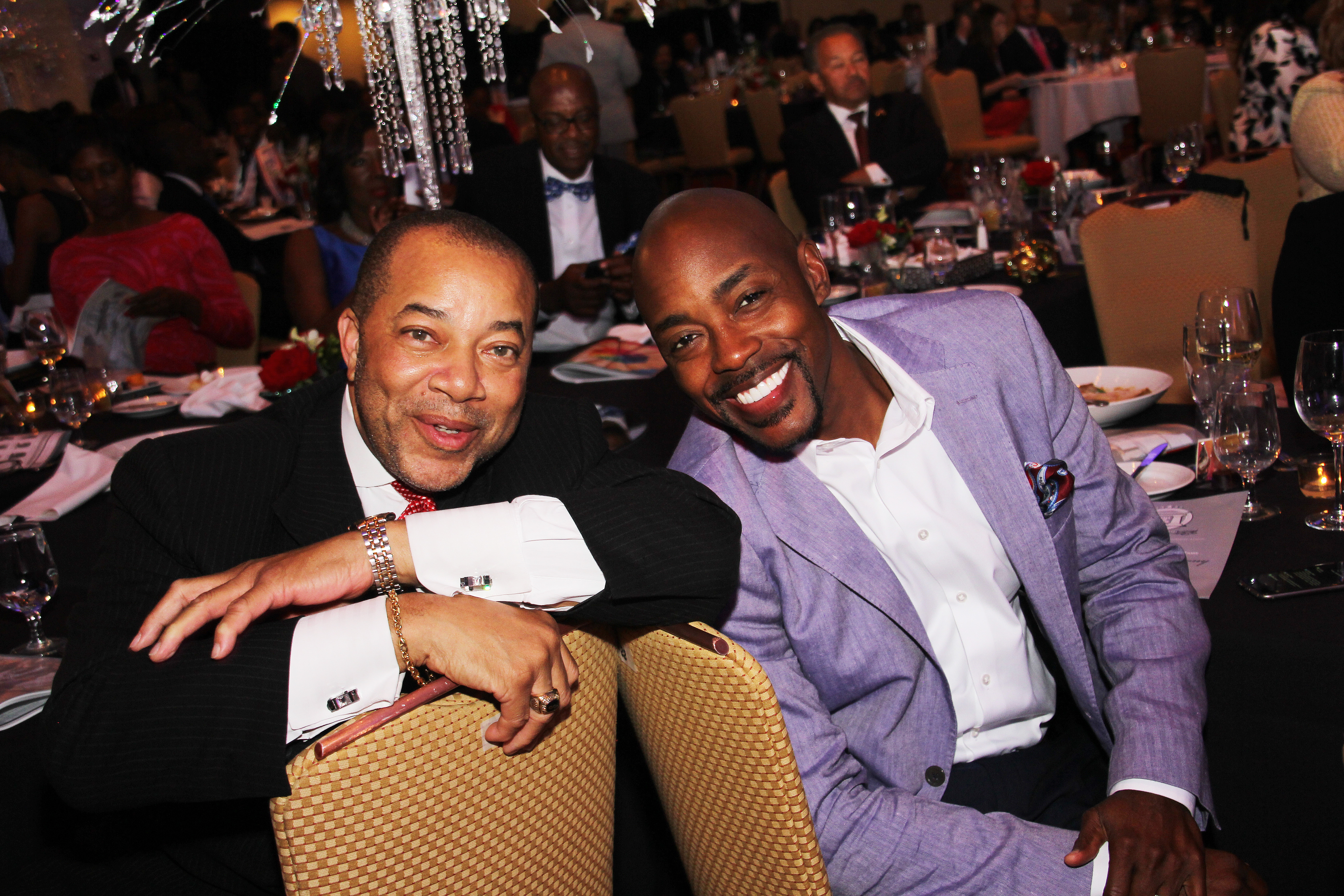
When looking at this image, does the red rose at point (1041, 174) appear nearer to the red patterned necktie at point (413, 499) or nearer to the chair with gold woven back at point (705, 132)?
the red patterned necktie at point (413, 499)

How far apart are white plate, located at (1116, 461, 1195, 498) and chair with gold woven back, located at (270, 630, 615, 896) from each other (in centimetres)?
109

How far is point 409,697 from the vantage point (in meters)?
1.00

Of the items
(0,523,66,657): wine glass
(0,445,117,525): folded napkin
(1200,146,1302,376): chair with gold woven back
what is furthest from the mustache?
(1200,146,1302,376): chair with gold woven back

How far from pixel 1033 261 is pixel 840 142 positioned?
7.93ft

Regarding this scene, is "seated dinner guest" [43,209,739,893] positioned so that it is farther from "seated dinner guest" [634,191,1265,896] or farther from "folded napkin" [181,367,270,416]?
"folded napkin" [181,367,270,416]

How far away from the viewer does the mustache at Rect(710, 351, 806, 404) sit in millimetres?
1507

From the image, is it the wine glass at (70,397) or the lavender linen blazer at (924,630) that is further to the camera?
the wine glass at (70,397)

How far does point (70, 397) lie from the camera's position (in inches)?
120

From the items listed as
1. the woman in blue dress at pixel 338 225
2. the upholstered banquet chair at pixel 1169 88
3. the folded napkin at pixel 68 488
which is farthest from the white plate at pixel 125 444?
the upholstered banquet chair at pixel 1169 88

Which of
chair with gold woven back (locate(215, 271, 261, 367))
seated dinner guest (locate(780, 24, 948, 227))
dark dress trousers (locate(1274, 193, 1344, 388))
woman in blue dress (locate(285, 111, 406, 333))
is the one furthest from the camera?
seated dinner guest (locate(780, 24, 948, 227))

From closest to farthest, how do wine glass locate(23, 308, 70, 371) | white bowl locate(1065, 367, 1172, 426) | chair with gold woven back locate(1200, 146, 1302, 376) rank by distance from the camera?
white bowl locate(1065, 367, 1172, 426)
wine glass locate(23, 308, 70, 371)
chair with gold woven back locate(1200, 146, 1302, 376)

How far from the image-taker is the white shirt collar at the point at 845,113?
5.42 m

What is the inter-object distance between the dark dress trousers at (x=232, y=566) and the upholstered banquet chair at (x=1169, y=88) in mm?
7241

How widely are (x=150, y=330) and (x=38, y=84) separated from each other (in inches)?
132
